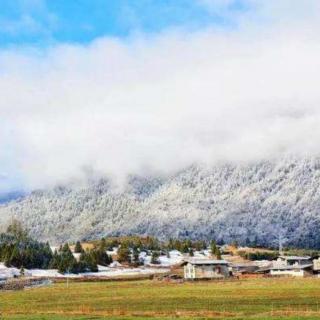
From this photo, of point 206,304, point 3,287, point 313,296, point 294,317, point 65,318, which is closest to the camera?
point 294,317

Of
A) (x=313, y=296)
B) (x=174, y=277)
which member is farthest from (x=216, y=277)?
(x=313, y=296)

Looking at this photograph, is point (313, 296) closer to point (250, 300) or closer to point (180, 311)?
point (250, 300)

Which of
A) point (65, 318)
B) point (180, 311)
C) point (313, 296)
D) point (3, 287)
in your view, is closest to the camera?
point (65, 318)

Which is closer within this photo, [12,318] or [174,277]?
[12,318]

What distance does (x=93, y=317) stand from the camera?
212 feet

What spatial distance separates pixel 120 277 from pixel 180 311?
129m

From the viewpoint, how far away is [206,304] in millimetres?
80812

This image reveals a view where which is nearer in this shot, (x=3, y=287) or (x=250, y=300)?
(x=250, y=300)

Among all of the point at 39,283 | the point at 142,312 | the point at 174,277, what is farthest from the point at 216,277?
the point at 142,312

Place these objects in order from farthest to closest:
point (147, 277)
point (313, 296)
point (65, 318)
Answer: point (147, 277) → point (313, 296) → point (65, 318)

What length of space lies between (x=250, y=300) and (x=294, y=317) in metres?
25.6

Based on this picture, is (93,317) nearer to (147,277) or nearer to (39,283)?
(39,283)

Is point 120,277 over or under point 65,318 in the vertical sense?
over

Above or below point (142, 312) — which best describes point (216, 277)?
above
